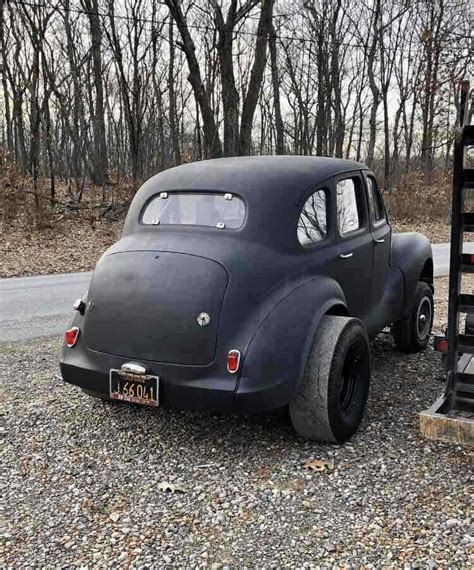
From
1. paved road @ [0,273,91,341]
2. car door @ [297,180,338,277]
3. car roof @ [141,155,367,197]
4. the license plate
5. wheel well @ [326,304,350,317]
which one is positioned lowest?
paved road @ [0,273,91,341]

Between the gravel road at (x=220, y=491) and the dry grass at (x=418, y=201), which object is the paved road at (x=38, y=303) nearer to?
the gravel road at (x=220, y=491)

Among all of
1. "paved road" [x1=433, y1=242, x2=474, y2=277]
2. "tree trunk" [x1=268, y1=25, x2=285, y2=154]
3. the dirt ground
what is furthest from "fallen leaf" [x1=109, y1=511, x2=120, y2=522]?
"tree trunk" [x1=268, y1=25, x2=285, y2=154]

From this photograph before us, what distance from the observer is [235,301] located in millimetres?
3742

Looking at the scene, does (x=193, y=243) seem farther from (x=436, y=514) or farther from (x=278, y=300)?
(x=436, y=514)

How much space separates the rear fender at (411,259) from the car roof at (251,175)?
148cm

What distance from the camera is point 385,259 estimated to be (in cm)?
550

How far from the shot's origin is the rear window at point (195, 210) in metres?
4.27

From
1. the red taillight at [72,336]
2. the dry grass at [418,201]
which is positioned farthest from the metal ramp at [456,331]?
the dry grass at [418,201]

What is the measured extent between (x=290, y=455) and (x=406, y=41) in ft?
110

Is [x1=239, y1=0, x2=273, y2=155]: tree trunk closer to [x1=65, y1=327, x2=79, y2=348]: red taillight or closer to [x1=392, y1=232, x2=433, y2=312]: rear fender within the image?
[x1=392, y1=232, x2=433, y2=312]: rear fender

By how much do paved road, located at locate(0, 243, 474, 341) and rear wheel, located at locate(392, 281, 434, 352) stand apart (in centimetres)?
412

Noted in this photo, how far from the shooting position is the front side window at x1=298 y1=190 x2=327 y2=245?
14.2 feet

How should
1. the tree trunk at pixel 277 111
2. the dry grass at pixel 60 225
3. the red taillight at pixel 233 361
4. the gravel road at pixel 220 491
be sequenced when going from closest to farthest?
the gravel road at pixel 220 491, the red taillight at pixel 233 361, the dry grass at pixel 60 225, the tree trunk at pixel 277 111

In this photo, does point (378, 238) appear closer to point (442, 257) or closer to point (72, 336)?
point (72, 336)
